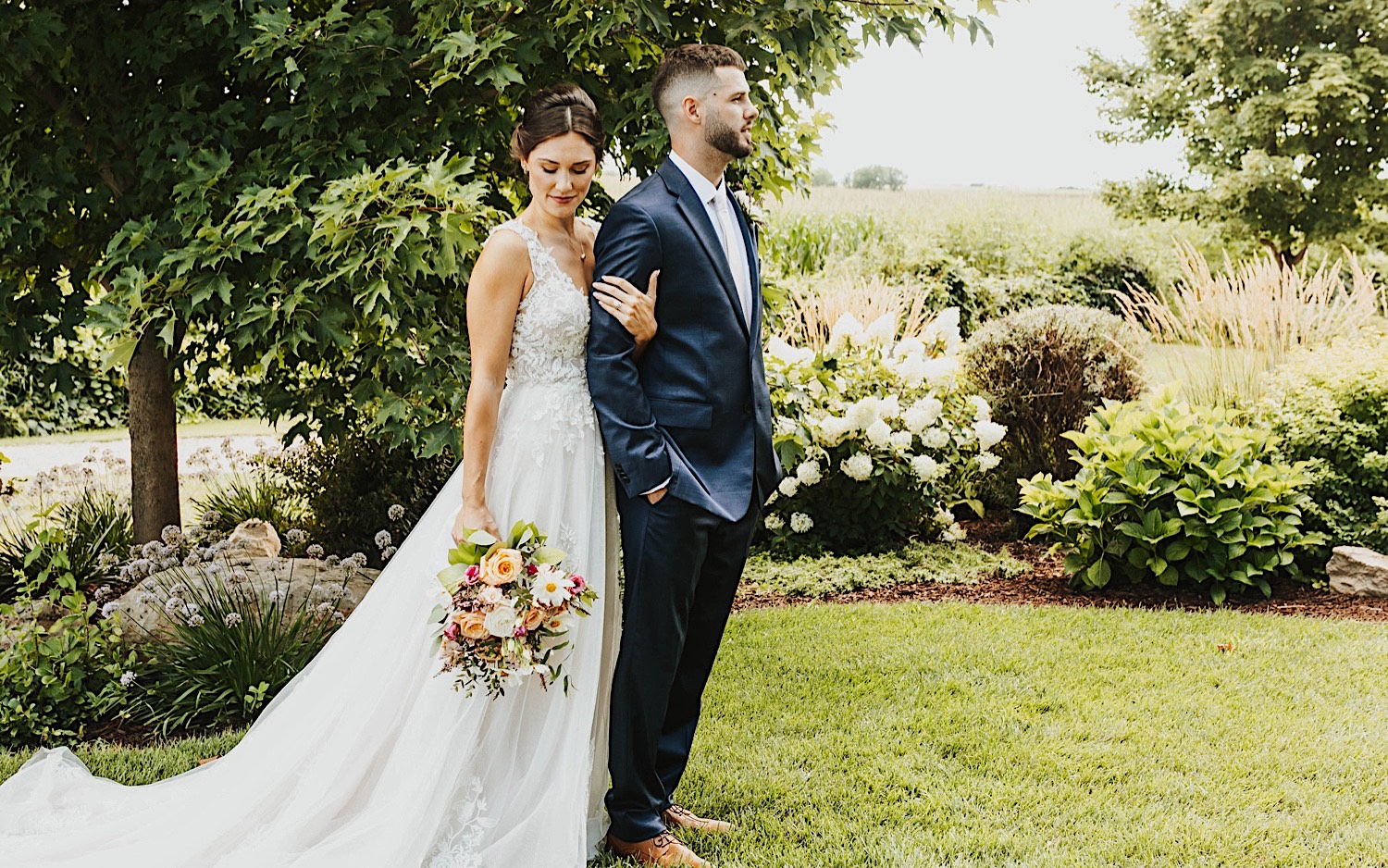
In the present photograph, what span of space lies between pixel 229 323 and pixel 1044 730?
3.28m

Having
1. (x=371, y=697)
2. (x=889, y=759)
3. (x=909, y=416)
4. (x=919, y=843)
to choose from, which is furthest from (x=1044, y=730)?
(x=909, y=416)

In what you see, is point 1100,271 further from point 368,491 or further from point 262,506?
point 262,506

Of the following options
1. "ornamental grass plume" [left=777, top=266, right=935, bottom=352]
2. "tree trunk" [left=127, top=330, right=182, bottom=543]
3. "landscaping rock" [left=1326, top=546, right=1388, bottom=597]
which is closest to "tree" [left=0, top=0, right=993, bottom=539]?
"tree trunk" [left=127, top=330, right=182, bottom=543]

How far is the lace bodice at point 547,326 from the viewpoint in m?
3.00

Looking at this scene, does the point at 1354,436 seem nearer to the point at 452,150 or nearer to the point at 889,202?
the point at 452,150

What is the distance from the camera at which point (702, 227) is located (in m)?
3.01

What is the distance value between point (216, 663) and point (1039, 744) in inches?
118

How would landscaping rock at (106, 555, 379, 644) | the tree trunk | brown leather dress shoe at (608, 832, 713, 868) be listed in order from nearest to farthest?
brown leather dress shoe at (608, 832, 713, 868)
landscaping rock at (106, 555, 379, 644)
the tree trunk

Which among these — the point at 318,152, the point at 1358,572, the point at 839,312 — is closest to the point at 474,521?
the point at 318,152

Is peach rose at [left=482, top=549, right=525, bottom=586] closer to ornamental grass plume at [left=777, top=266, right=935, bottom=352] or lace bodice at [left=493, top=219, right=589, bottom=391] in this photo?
lace bodice at [left=493, top=219, right=589, bottom=391]

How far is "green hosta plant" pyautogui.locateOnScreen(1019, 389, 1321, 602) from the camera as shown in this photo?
19.1 feet

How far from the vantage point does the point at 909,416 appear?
266 inches

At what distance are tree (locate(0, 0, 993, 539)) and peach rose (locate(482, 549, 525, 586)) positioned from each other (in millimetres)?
1130

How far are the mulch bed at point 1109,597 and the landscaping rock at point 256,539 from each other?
2405mm
